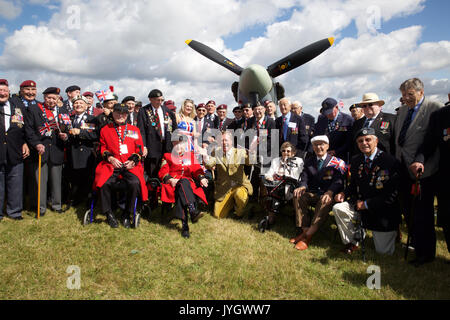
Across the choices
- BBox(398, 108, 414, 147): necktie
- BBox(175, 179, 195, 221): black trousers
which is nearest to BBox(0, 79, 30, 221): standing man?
BBox(175, 179, 195, 221): black trousers

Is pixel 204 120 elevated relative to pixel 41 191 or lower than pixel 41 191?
elevated

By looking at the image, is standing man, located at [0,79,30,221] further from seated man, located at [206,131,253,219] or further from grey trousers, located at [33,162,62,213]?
seated man, located at [206,131,253,219]

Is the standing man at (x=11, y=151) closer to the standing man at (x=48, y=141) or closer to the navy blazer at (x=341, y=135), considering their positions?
the standing man at (x=48, y=141)

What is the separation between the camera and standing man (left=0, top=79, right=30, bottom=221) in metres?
4.54

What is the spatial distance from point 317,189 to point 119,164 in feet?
11.4

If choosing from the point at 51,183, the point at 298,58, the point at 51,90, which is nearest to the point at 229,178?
the point at 51,183

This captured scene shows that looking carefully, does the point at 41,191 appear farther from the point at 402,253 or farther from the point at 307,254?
the point at 402,253

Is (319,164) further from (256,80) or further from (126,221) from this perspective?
(256,80)

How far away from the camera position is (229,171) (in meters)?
5.40

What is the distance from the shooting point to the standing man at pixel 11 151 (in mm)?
4543

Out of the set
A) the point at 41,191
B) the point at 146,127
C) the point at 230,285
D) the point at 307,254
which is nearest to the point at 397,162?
the point at 307,254

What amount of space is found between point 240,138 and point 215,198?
5.00ft

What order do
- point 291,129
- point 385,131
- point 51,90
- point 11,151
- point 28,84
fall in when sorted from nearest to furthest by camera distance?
1. point 385,131
2. point 11,151
3. point 28,84
4. point 51,90
5. point 291,129

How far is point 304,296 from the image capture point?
9.43 ft
